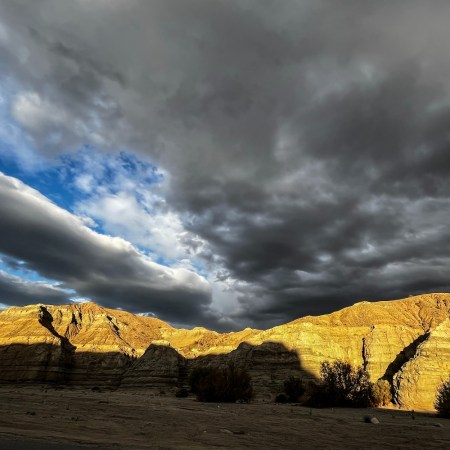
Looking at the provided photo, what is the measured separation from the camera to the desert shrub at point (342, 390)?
2638cm

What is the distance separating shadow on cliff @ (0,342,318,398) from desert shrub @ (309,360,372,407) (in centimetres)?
2534

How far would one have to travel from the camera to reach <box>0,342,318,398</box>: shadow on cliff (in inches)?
2357

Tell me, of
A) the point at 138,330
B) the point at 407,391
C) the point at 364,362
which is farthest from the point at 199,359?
the point at 138,330

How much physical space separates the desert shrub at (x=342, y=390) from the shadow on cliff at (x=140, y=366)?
25.3 metres

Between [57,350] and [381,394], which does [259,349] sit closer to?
[381,394]

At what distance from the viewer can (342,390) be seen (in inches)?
1044

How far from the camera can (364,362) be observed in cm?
6197

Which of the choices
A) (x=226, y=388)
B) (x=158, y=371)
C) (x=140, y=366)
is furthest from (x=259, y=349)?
(x=226, y=388)

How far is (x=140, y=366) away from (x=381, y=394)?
5844 cm

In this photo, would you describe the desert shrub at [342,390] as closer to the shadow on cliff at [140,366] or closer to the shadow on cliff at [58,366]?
the shadow on cliff at [140,366]

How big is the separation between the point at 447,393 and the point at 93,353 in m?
97.6

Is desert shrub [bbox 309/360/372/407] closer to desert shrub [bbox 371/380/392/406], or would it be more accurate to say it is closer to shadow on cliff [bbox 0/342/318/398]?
desert shrub [bbox 371/380/392/406]

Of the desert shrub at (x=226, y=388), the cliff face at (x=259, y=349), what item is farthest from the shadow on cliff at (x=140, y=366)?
the desert shrub at (x=226, y=388)

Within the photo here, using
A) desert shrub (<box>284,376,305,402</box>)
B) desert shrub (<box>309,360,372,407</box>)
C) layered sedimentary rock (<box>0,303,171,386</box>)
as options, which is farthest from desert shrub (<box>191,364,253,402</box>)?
layered sedimentary rock (<box>0,303,171,386</box>)
